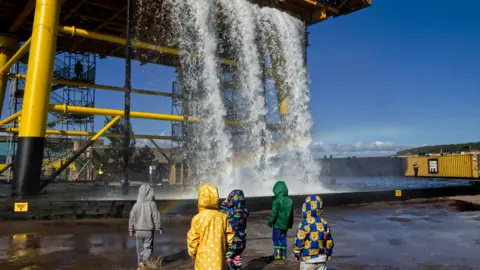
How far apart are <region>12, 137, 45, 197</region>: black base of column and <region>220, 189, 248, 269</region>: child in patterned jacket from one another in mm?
8525

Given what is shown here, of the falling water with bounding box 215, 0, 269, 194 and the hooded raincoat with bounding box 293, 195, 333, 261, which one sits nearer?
the hooded raincoat with bounding box 293, 195, 333, 261

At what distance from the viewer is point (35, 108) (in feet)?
38.0

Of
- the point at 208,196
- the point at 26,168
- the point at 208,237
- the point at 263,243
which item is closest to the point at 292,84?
the point at 26,168

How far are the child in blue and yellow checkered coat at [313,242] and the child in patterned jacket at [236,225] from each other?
3.58 feet

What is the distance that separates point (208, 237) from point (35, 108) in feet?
33.2

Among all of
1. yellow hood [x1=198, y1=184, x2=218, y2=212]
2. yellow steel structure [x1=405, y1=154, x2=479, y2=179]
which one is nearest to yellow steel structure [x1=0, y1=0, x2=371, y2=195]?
yellow hood [x1=198, y1=184, x2=218, y2=212]

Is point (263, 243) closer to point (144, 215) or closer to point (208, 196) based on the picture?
point (144, 215)

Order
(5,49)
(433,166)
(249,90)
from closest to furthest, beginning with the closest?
1. (5,49)
2. (249,90)
3. (433,166)

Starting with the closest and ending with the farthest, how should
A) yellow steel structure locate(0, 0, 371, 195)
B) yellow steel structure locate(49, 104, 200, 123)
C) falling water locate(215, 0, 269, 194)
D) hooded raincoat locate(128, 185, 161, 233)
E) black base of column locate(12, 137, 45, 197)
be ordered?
hooded raincoat locate(128, 185, 161, 233), black base of column locate(12, 137, 45, 197), yellow steel structure locate(0, 0, 371, 195), yellow steel structure locate(49, 104, 200, 123), falling water locate(215, 0, 269, 194)

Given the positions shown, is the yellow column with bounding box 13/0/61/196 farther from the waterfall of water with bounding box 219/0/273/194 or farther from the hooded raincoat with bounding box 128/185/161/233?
the waterfall of water with bounding box 219/0/273/194

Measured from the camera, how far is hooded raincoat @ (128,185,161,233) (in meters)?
5.54

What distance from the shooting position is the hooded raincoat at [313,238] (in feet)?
13.3

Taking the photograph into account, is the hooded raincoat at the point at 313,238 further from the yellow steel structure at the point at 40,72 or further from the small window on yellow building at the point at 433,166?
Result: the small window on yellow building at the point at 433,166

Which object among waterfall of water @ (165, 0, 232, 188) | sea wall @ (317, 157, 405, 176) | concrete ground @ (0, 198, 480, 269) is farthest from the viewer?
sea wall @ (317, 157, 405, 176)
